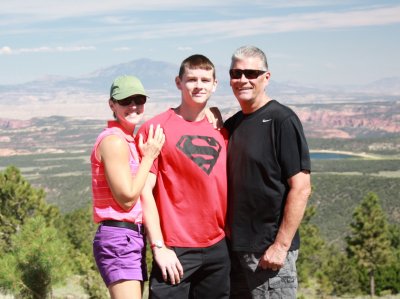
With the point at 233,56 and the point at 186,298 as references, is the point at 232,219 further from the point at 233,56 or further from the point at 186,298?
the point at 233,56

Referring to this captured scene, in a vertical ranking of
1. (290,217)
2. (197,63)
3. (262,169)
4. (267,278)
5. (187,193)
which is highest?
(197,63)

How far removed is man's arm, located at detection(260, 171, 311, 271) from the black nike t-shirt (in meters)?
0.07

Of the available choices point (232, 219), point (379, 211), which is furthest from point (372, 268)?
point (232, 219)

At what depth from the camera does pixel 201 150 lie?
4.40 metres

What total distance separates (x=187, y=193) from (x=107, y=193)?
0.59 metres

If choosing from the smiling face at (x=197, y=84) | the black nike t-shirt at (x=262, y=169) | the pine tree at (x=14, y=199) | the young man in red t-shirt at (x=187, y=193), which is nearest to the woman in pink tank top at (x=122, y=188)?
the young man in red t-shirt at (x=187, y=193)

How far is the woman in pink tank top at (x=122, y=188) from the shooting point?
13.5ft

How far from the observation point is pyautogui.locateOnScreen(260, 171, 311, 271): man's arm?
4395mm

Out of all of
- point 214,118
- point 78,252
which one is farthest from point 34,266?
point 78,252

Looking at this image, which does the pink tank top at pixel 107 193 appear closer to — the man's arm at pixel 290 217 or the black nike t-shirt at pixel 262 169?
the black nike t-shirt at pixel 262 169

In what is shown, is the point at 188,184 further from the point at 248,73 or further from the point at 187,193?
the point at 248,73

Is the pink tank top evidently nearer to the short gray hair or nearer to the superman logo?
the superman logo

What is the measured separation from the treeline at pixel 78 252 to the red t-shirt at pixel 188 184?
21.1 feet

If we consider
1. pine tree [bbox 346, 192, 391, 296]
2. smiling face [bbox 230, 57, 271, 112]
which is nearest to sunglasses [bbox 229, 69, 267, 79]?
smiling face [bbox 230, 57, 271, 112]
